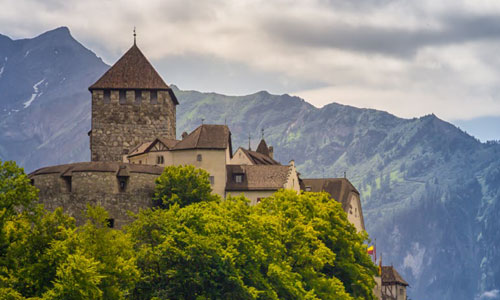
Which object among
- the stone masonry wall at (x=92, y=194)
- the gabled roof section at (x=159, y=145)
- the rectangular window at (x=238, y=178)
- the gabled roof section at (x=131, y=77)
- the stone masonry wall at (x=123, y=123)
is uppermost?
the gabled roof section at (x=131, y=77)

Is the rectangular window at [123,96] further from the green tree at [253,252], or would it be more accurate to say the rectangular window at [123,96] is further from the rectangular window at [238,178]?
the green tree at [253,252]

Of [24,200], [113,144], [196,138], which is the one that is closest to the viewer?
[24,200]

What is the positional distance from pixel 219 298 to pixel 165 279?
13.7 ft

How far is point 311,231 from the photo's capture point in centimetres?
9100

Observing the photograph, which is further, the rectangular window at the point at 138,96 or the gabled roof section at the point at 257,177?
the rectangular window at the point at 138,96

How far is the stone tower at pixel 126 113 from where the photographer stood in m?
117

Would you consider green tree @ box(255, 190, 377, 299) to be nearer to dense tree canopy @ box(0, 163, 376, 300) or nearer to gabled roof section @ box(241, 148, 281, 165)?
dense tree canopy @ box(0, 163, 376, 300)

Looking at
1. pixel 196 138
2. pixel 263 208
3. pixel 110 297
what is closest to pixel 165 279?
pixel 110 297

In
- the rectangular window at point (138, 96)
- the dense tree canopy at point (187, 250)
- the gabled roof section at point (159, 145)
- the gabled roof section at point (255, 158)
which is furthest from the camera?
the gabled roof section at point (255, 158)

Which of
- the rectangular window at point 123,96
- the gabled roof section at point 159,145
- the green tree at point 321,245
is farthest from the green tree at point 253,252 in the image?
the rectangular window at point 123,96

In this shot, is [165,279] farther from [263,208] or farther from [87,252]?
[263,208]

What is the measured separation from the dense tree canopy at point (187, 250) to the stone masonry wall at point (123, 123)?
18583 mm

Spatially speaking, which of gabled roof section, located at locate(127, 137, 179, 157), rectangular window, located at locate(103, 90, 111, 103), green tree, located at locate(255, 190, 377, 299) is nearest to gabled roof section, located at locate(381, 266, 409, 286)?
green tree, located at locate(255, 190, 377, 299)

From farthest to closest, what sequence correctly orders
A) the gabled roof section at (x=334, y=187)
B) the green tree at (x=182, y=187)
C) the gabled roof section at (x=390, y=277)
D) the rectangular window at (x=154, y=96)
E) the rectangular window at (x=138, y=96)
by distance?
the gabled roof section at (x=390, y=277)
the gabled roof section at (x=334, y=187)
the rectangular window at (x=154, y=96)
the rectangular window at (x=138, y=96)
the green tree at (x=182, y=187)
